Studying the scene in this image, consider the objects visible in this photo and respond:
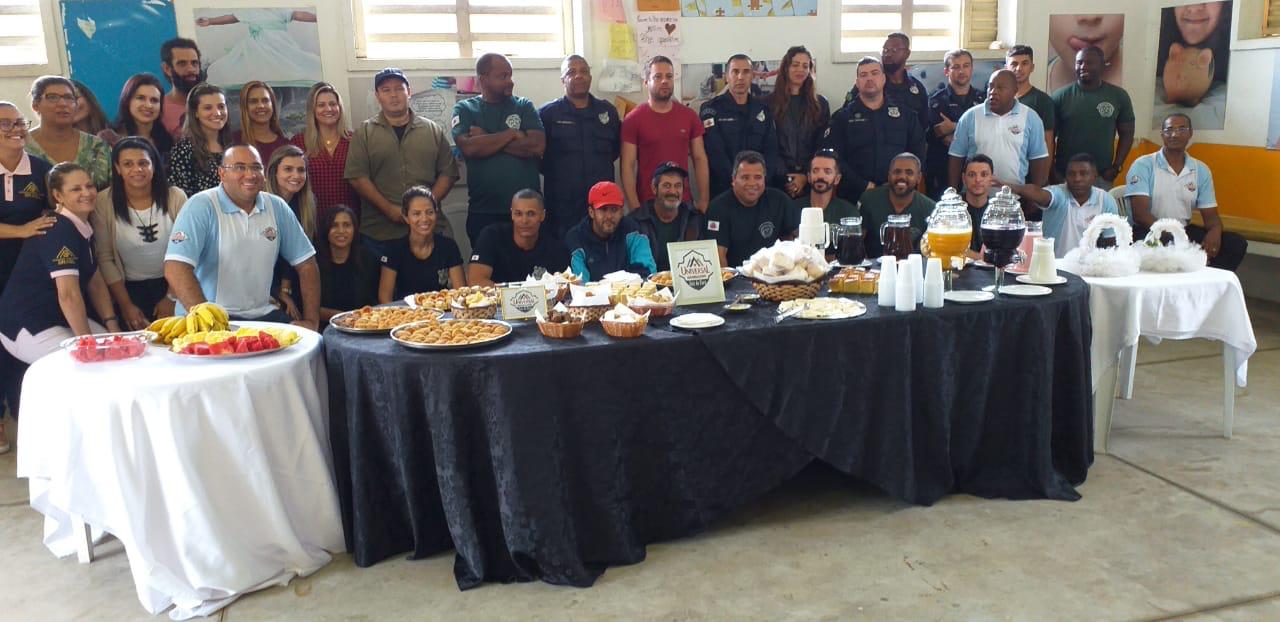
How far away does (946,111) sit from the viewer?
612cm

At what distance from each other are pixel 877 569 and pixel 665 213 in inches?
93.8

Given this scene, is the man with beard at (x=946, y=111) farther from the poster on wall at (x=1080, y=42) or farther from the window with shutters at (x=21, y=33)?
the window with shutters at (x=21, y=33)

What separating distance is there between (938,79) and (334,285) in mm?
4334

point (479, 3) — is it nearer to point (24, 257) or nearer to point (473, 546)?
point (24, 257)

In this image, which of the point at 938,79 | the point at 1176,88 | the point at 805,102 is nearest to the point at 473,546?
the point at 805,102

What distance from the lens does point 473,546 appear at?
2.77 metres

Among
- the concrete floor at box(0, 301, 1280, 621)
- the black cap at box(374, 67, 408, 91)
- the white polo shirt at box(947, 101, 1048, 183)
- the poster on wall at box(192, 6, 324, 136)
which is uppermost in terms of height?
the poster on wall at box(192, 6, 324, 136)

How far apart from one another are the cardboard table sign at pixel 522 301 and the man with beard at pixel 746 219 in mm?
1919

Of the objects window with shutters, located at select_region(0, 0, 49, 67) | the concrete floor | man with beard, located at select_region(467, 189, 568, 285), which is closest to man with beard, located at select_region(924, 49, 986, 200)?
man with beard, located at select_region(467, 189, 568, 285)

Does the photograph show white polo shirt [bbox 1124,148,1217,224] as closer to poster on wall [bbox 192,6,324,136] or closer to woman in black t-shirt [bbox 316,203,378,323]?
woman in black t-shirt [bbox 316,203,378,323]

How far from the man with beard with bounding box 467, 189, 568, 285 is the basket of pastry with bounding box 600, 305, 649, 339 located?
152 centimetres

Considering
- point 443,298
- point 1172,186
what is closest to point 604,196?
point 443,298

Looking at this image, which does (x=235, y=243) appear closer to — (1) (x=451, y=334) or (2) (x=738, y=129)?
(1) (x=451, y=334)

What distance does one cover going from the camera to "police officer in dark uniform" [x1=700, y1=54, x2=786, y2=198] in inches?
218
